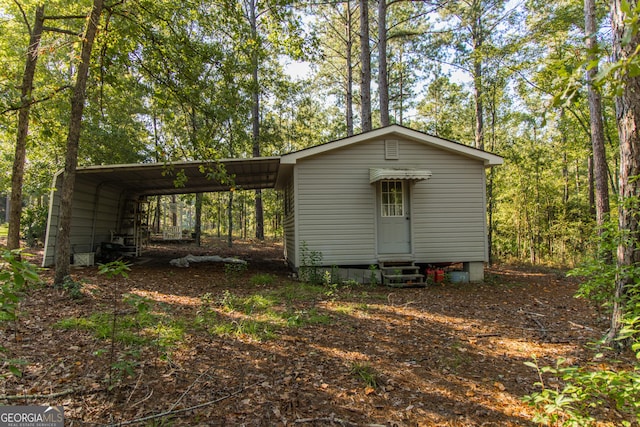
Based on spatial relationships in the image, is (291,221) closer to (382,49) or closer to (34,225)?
(382,49)

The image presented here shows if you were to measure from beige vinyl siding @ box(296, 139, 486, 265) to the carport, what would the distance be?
49.4 inches

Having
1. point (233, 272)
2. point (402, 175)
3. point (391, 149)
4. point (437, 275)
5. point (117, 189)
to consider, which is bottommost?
point (437, 275)

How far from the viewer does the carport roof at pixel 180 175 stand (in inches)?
299

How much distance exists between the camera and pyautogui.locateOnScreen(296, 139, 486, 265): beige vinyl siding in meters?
8.09

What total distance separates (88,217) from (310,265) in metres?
6.41

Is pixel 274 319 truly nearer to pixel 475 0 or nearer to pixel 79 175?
pixel 79 175

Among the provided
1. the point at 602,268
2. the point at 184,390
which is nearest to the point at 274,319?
the point at 184,390

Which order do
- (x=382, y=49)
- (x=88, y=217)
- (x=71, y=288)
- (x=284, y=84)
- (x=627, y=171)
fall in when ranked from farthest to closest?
(x=284, y=84), (x=382, y=49), (x=88, y=217), (x=71, y=288), (x=627, y=171)

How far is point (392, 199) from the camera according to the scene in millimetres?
8383

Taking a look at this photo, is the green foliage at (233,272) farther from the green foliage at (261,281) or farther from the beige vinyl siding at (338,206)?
the beige vinyl siding at (338,206)

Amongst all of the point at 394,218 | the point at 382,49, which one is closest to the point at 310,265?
the point at 394,218

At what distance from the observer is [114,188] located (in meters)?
10.7

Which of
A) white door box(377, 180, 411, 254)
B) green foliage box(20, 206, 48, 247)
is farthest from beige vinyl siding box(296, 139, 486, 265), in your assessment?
green foliage box(20, 206, 48, 247)

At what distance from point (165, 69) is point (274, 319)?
181 inches
